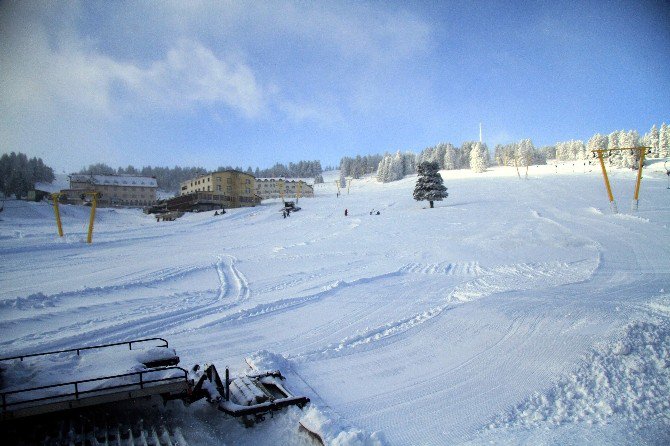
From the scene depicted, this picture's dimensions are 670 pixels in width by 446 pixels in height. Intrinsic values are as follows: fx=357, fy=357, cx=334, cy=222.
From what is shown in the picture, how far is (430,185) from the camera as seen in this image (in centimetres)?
4597

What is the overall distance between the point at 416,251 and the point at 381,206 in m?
30.9

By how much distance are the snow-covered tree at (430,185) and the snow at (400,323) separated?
2045 centimetres

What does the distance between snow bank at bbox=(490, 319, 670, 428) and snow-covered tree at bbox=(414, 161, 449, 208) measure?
3833cm

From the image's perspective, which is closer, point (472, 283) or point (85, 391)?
point (85, 391)

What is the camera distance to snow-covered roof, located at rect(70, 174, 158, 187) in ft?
270

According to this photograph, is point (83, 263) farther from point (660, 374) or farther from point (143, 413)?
point (660, 374)

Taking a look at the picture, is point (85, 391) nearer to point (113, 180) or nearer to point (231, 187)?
point (231, 187)

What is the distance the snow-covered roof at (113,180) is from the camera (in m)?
82.4

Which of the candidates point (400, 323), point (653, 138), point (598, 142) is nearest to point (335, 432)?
point (400, 323)

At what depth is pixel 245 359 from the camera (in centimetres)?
779

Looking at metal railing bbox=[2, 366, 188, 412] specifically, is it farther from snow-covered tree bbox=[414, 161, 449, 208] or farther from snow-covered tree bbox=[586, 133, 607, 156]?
snow-covered tree bbox=[586, 133, 607, 156]

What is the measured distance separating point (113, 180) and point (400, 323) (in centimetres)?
9507

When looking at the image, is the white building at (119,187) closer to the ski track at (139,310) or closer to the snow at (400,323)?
the snow at (400,323)

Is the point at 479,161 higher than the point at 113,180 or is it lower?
higher
